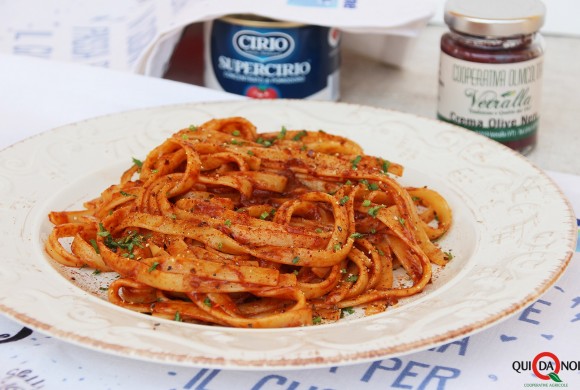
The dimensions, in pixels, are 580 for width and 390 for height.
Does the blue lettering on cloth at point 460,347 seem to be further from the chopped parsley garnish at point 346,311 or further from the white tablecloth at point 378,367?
the chopped parsley garnish at point 346,311

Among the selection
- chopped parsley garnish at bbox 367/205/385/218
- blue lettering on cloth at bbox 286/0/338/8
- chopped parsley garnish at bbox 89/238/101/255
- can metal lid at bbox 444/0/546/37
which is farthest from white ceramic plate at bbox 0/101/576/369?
blue lettering on cloth at bbox 286/0/338/8

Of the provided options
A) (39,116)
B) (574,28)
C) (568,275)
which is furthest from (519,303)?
(574,28)

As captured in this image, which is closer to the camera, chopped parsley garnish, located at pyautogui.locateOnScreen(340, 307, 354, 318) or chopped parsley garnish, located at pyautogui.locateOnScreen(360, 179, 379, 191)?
chopped parsley garnish, located at pyautogui.locateOnScreen(340, 307, 354, 318)

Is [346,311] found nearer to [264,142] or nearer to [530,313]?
[530,313]

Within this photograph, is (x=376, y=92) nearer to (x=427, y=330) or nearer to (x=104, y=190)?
(x=104, y=190)

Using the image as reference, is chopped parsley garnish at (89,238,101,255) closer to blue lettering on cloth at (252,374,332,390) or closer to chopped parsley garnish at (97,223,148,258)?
chopped parsley garnish at (97,223,148,258)

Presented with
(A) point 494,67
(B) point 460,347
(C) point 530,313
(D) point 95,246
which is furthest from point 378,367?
(A) point 494,67
